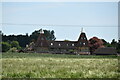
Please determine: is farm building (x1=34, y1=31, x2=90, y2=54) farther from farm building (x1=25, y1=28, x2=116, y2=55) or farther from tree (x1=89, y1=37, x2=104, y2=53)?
tree (x1=89, y1=37, x2=104, y2=53)

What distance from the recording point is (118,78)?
445 inches

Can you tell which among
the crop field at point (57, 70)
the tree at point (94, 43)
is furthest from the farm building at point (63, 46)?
the crop field at point (57, 70)

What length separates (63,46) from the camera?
102625mm

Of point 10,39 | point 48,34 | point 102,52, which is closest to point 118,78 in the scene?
point 102,52

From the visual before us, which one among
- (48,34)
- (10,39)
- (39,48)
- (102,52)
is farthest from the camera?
(48,34)

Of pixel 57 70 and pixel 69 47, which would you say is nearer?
pixel 57 70

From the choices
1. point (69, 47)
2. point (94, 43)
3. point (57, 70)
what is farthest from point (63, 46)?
point (57, 70)

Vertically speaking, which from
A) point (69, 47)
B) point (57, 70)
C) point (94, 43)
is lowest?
point (57, 70)

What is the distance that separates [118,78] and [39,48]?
85.1 m

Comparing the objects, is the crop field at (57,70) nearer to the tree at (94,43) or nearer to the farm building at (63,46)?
the farm building at (63,46)

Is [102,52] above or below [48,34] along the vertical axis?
below

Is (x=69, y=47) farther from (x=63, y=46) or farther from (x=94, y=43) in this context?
(x=94, y=43)

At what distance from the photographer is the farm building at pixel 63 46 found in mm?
93188

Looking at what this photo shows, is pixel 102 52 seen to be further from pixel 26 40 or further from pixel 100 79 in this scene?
pixel 100 79
